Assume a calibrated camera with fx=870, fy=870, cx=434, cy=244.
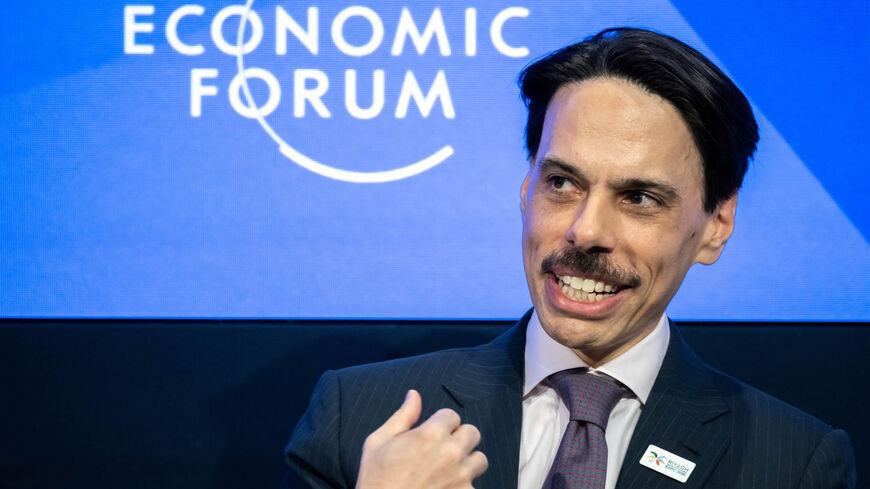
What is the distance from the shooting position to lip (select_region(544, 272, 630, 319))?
4.55 ft

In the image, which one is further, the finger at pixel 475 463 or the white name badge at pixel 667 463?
the white name badge at pixel 667 463

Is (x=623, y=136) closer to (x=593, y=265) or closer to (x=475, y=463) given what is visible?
(x=593, y=265)

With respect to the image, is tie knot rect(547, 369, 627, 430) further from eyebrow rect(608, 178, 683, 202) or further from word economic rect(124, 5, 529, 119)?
word economic rect(124, 5, 529, 119)

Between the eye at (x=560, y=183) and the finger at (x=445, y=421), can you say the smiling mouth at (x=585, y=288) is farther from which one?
the finger at (x=445, y=421)

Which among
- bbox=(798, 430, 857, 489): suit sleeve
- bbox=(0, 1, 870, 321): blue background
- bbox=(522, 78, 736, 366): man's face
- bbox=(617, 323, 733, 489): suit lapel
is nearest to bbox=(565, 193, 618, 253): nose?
bbox=(522, 78, 736, 366): man's face

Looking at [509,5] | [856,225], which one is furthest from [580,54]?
[856,225]

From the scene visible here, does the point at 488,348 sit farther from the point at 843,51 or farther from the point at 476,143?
the point at 843,51

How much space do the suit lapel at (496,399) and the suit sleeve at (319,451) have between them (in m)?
0.21

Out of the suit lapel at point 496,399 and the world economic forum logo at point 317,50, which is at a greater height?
the world economic forum logo at point 317,50

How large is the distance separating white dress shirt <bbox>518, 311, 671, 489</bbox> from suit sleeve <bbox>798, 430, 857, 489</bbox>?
30cm

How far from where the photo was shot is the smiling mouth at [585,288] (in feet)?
4.53

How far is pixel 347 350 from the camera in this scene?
215cm

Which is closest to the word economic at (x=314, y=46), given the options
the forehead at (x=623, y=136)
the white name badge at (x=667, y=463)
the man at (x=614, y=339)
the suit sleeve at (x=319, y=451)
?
the man at (x=614, y=339)

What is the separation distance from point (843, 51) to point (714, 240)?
914mm
